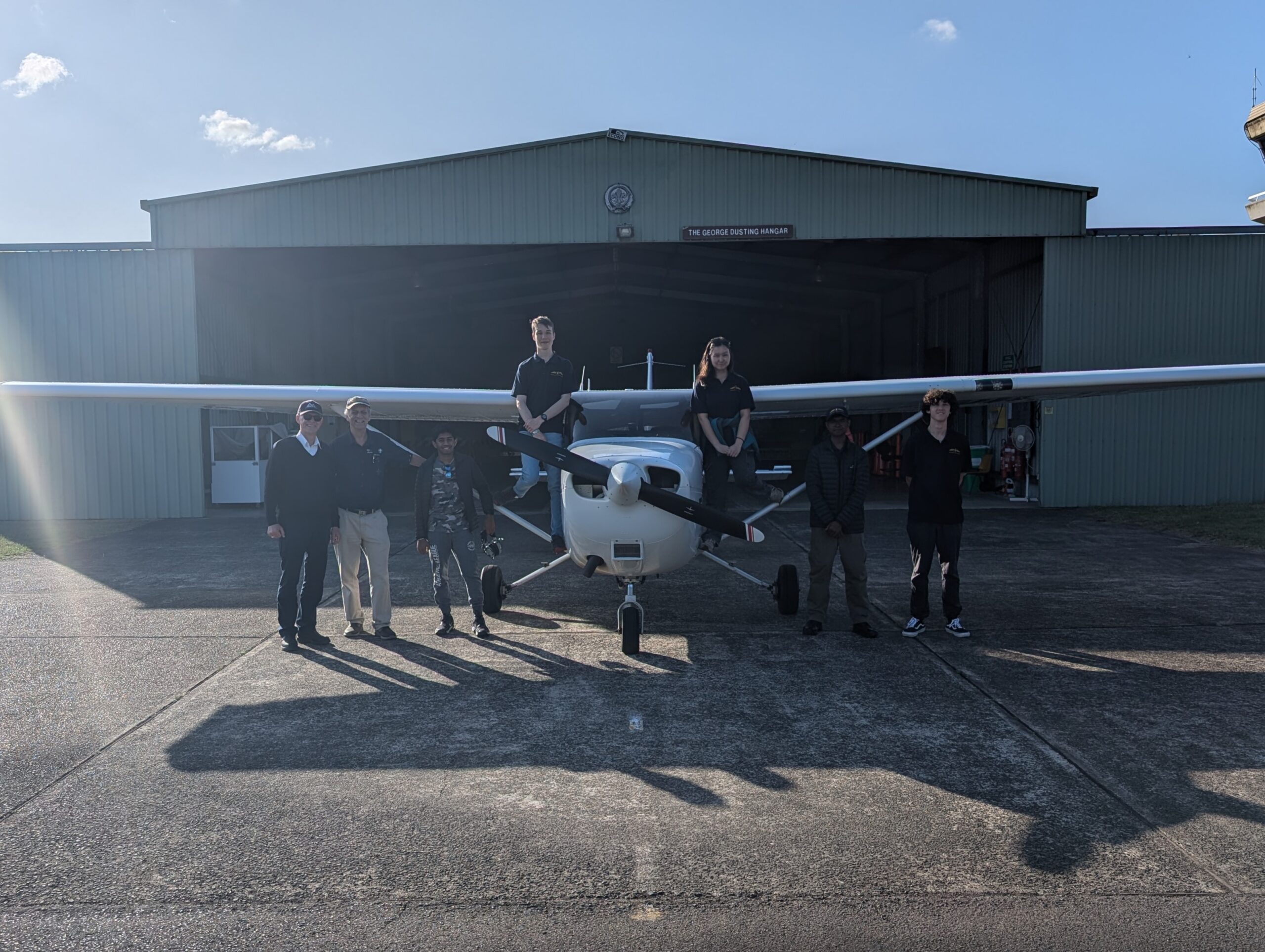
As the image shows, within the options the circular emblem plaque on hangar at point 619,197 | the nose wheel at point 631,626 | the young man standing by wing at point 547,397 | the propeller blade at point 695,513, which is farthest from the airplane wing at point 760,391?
the circular emblem plaque on hangar at point 619,197

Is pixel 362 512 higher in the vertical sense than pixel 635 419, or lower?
lower

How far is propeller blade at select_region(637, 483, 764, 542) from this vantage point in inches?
217

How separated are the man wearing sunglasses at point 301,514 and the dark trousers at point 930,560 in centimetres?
416

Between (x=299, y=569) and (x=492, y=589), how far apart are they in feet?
5.23

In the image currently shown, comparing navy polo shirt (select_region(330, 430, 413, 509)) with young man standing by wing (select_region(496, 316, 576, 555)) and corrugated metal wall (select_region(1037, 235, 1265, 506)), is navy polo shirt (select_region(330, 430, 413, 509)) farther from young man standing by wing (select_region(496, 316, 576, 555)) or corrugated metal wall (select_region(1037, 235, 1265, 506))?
corrugated metal wall (select_region(1037, 235, 1265, 506))

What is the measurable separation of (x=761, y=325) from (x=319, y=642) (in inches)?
1147

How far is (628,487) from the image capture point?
5383mm

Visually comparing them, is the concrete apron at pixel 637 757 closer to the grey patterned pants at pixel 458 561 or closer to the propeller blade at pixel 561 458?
the grey patterned pants at pixel 458 561

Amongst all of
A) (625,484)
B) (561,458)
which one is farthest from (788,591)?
(561,458)

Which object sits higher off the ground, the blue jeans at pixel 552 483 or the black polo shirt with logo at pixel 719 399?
the black polo shirt with logo at pixel 719 399

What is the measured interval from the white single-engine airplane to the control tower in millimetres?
4337

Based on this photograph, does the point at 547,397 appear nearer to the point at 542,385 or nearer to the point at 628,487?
the point at 542,385

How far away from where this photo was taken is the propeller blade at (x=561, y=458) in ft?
18.4

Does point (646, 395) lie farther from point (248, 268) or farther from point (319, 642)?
point (248, 268)
